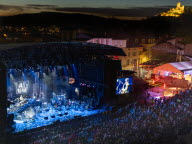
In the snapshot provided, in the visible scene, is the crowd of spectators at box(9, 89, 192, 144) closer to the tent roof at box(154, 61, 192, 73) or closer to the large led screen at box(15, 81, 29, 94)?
the large led screen at box(15, 81, 29, 94)

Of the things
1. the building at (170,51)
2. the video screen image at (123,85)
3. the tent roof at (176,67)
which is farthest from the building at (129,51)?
the video screen image at (123,85)

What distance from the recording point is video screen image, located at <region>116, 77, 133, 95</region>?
11.5 m

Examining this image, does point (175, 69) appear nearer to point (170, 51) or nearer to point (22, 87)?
point (170, 51)

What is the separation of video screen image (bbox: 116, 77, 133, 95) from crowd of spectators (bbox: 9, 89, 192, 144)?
281 cm

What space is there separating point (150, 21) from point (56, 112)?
2035cm

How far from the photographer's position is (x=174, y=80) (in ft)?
40.1

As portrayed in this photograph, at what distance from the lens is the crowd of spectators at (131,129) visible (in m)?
6.16

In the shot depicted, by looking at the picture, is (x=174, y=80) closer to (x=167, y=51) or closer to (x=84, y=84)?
(x=84, y=84)

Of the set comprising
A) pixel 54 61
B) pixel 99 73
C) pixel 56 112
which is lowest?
pixel 56 112

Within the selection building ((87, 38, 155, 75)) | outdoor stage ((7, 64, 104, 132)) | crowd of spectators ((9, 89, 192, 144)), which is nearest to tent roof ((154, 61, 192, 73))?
building ((87, 38, 155, 75))

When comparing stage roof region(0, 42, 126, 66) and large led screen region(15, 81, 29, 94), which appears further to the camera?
large led screen region(15, 81, 29, 94)

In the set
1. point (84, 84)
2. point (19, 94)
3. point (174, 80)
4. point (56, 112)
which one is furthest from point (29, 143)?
point (174, 80)

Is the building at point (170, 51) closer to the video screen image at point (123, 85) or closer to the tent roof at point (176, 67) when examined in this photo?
the tent roof at point (176, 67)

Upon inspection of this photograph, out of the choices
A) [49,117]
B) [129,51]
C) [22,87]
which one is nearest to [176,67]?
[129,51]
